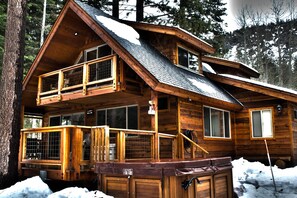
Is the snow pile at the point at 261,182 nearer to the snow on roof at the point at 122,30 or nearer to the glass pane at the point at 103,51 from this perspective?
the snow on roof at the point at 122,30

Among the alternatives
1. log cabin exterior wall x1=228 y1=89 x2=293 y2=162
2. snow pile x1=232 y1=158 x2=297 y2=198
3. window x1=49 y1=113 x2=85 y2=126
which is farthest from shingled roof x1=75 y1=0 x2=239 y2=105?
window x1=49 y1=113 x2=85 y2=126

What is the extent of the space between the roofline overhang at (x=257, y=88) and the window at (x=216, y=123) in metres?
1.35

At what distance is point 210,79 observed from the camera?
14.1 meters

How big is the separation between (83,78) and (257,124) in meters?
7.50

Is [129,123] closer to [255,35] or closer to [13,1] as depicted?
[13,1]

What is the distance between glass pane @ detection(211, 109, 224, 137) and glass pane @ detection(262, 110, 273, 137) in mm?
1706

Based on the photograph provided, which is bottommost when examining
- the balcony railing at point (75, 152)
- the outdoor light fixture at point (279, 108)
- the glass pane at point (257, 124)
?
the balcony railing at point (75, 152)

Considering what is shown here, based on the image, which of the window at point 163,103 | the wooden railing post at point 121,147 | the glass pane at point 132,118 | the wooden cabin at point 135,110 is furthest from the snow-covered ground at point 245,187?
the glass pane at point 132,118

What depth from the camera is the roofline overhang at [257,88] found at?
11575 millimetres

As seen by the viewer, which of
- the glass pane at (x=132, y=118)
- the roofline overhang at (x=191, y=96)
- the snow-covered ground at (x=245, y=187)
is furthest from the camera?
the glass pane at (x=132, y=118)

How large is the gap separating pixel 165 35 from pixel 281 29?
24.6 metres

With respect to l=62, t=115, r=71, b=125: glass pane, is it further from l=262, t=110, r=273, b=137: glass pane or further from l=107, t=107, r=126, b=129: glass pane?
l=262, t=110, r=273, b=137: glass pane

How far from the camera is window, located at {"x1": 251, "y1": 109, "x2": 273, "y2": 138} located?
12.6 m

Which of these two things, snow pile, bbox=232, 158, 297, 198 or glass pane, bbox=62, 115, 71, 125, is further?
glass pane, bbox=62, 115, 71, 125
